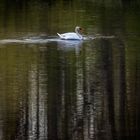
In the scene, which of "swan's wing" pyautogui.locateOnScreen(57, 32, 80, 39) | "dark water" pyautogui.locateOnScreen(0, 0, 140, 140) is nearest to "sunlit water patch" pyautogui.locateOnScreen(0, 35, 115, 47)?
"dark water" pyautogui.locateOnScreen(0, 0, 140, 140)

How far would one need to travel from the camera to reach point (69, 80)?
77.4 ft

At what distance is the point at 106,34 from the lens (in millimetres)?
33125

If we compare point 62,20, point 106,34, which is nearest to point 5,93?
point 106,34

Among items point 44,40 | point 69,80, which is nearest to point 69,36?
point 44,40

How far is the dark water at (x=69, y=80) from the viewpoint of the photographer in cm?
1881

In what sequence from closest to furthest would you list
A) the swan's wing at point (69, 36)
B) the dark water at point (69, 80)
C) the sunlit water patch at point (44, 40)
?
the dark water at point (69, 80) < the sunlit water patch at point (44, 40) < the swan's wing at point (69, 36)

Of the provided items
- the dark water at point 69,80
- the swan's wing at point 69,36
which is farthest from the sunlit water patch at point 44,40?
the swan's wing at point 69,36

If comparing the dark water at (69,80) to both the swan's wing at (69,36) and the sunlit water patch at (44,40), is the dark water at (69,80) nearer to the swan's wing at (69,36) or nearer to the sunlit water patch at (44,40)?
the sunlit water patch at (44,40)

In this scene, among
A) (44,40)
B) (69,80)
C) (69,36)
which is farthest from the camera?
(69,36)

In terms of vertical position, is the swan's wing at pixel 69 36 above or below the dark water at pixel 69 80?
above

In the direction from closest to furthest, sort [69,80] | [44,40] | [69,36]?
[69,80]
[44,40]
[69,36]

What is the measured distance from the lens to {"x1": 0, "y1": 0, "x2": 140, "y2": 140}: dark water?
61.7 feet

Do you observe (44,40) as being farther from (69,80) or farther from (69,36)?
(69,80)

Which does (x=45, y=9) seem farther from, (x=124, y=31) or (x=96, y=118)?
(x=96, y=118)
